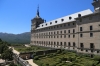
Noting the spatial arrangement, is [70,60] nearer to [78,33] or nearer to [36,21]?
[78,33]

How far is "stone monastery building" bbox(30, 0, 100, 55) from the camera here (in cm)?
3490

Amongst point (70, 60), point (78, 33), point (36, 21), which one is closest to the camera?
point (70, 60)

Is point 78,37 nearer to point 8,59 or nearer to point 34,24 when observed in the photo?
point 8,59

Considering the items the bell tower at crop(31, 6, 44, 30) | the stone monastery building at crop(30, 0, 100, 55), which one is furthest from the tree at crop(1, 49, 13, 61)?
the bell tower at crop(31, 6, 44, 30)

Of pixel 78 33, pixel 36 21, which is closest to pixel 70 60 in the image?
pixel 78 33

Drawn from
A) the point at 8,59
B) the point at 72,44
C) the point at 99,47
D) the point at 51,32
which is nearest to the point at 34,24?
the point at 51,32

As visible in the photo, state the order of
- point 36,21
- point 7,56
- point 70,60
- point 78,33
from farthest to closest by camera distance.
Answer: point 36,21
point 78,33
point 7,56
point 70,60

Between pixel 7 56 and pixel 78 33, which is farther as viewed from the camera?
pixel 78 33

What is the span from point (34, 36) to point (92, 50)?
177ft

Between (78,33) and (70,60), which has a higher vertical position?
(78,33)

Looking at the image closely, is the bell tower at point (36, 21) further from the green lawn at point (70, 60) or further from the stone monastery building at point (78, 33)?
the green lawn at point (70, 60)

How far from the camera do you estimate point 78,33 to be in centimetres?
4088

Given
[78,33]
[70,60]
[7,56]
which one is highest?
[78,33]

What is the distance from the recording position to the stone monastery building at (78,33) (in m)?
34.9
